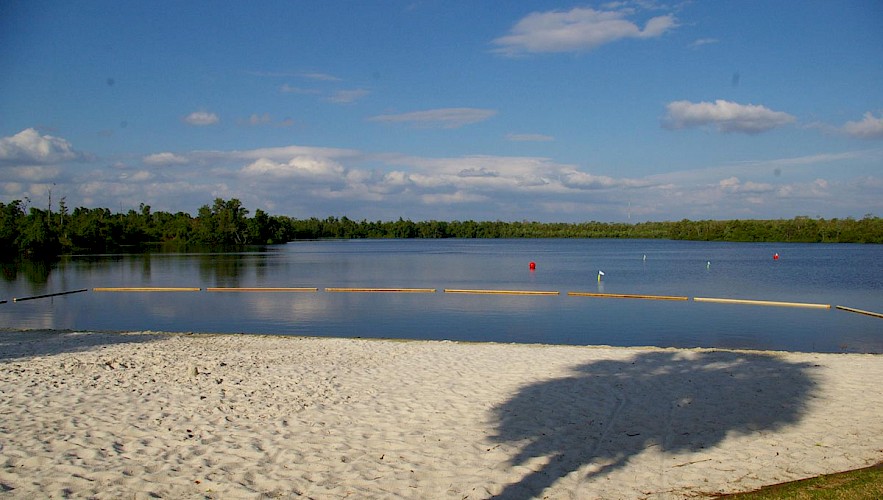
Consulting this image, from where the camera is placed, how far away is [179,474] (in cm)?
662

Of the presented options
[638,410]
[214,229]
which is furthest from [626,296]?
[214,229]

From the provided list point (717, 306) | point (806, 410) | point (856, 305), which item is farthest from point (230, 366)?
point (856, 305)

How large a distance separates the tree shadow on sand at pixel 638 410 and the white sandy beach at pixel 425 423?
0.04 m

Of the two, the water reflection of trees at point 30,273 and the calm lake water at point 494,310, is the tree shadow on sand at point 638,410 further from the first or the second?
the water reflection of trees at point 30,273

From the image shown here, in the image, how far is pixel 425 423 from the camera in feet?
28.4

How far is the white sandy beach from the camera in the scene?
21.6 ft

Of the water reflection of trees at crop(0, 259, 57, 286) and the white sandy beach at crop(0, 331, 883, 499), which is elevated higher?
the white sandy beach at crop(0, 331, 883, 499)

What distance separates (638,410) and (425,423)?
10.4 feet

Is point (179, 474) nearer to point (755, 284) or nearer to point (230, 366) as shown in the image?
point (230, 366)

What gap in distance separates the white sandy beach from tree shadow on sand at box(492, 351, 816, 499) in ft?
0.13

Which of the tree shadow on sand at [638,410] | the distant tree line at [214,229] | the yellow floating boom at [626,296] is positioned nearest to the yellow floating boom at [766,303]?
the yellow floating boom at [626,296]

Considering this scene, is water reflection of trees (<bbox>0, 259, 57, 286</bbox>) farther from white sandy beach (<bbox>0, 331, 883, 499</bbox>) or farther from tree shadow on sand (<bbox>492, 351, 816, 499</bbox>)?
tree shadow on sand (<bbox>492, 351, 816, 499</bbox>)

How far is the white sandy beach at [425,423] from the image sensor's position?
6.57m

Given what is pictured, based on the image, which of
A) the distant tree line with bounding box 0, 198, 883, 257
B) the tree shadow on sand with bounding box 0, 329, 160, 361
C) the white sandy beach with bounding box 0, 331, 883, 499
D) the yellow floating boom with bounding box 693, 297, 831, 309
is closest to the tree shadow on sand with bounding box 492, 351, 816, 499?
the white sandy beach with bounding box 0, 331, 883, 499
